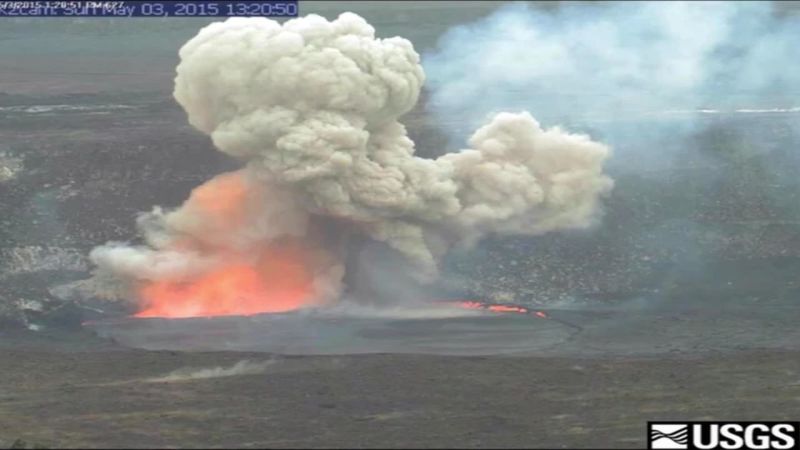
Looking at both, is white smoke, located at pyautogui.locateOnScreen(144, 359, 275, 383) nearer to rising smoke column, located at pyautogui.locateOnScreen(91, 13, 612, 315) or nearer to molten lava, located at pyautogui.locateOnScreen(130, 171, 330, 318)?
molten lava, located at pyautogui.locateOnScreen(130, 171, 330, 318)

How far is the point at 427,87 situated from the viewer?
6812 cm

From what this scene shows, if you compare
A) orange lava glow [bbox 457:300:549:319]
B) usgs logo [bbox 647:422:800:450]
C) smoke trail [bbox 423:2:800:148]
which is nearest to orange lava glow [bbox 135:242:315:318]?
orange lava glow [bbox 457:300:549:319]

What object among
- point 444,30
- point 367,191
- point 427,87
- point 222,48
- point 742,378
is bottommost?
point 742,378

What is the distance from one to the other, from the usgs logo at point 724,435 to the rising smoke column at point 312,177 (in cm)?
1566

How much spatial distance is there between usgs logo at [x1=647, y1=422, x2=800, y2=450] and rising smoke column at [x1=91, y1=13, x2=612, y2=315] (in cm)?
1566

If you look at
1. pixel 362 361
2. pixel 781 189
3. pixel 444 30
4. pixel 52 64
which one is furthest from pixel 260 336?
pixel 444 30

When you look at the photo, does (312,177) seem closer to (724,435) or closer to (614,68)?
(724,435)

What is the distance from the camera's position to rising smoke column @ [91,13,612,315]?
158ft

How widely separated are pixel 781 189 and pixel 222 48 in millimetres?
22116

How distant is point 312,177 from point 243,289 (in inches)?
175

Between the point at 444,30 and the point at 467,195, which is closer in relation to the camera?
the point at 467,195

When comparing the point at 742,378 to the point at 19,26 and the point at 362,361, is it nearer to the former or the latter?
the point at 362,361

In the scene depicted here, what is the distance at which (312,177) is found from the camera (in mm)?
48219

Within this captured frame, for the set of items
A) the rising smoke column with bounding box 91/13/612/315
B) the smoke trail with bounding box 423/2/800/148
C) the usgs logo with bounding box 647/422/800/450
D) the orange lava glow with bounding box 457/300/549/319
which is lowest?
the usgs logo with bounding box 647/422/800/450
